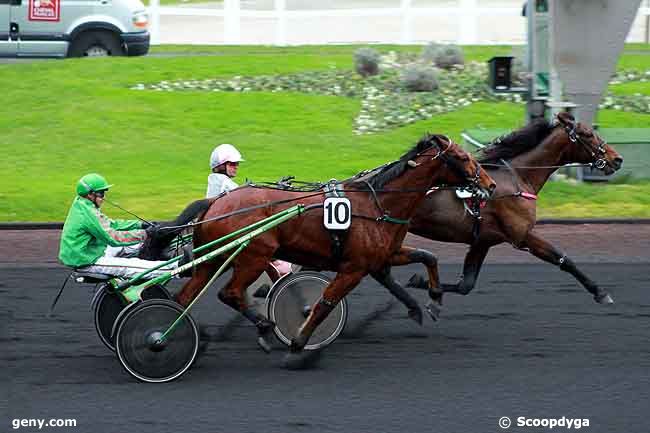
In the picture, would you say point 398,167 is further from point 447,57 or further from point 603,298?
point 447,57

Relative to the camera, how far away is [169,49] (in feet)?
75.9

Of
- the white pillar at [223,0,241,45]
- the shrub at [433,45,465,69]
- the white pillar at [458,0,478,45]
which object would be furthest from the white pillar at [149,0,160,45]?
the shrub at [433,45,465,69]

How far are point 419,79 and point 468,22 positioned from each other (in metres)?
4.48

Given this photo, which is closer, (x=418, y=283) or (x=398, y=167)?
(x=398, y=167)

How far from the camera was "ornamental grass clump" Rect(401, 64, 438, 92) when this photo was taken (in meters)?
18.8

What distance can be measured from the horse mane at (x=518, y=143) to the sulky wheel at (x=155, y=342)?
127 inches

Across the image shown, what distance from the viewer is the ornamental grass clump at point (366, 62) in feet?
64.5

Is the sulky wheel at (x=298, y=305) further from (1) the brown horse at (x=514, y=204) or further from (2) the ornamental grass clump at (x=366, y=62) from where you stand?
(2) the ornamental grass clump at (x=366, y=62)

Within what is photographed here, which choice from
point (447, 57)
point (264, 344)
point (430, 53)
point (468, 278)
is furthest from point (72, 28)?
point (264, 344)

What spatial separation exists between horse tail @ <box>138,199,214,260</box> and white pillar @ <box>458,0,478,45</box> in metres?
15.6

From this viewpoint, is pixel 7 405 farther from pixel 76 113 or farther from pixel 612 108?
pixel 612 108

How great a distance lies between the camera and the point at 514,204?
9133 millimetres

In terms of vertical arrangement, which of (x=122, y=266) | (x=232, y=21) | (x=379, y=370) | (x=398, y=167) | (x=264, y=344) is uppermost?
(x=232, y=21)

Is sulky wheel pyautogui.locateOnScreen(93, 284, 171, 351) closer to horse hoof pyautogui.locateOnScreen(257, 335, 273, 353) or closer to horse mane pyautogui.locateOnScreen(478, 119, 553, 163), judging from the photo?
horse hoof pyautogui.locateOnScreen(257, 335, 273, 353)
